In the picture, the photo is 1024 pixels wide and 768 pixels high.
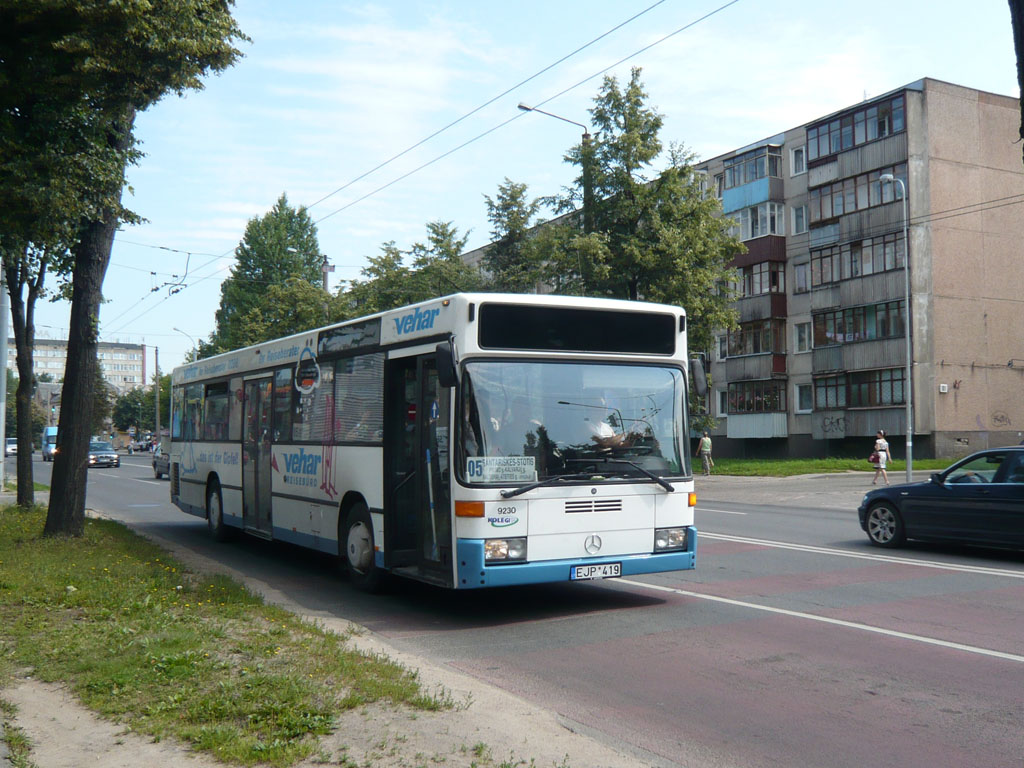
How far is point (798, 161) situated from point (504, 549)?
47931mm

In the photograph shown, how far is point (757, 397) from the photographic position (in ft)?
176

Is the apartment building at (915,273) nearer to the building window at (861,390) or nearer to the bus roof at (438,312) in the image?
the building window at (861,390)

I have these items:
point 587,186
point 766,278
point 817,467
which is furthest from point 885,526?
point 766,278

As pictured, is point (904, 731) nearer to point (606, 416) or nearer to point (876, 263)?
point (606, 416)

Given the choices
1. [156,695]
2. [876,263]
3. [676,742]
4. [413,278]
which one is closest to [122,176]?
[156,695]

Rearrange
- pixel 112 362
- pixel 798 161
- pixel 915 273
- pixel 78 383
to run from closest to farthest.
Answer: pixel 78 383, pixel 915 273, pixel 798 161, pixel 112 362

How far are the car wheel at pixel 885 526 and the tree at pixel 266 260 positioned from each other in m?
60.4

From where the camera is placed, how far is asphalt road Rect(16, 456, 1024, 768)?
18.4 ft

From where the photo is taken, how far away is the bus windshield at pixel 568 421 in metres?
8.77

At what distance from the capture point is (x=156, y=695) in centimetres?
590

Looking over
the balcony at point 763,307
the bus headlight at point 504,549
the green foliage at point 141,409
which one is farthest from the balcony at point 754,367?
the green foliage at point 141,409

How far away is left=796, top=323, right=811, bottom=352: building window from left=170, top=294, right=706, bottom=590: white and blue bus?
43.4 meters

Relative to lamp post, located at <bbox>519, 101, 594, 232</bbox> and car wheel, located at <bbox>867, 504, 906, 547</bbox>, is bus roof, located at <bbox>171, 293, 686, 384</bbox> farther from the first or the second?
lamp post, located at <bbox>519, 101, 594, 232</bbox>

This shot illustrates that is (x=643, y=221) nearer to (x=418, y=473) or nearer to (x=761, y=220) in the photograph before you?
(x=761, y=220)
